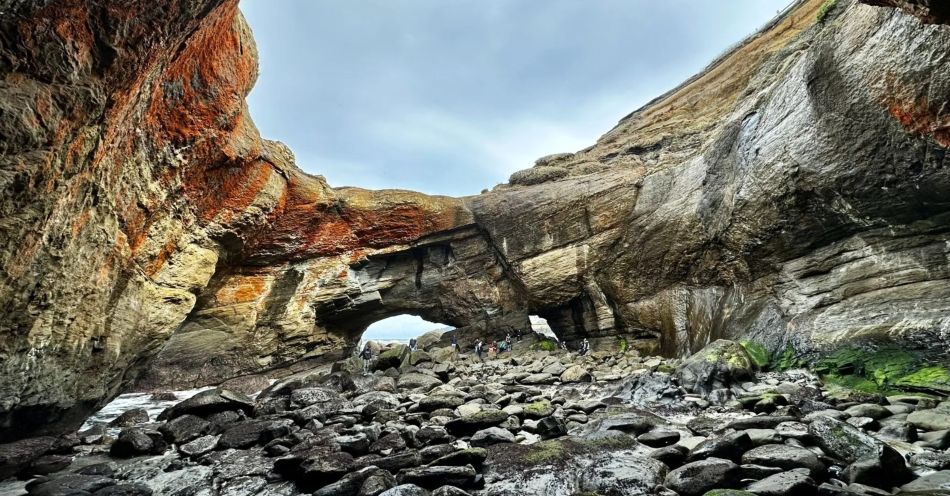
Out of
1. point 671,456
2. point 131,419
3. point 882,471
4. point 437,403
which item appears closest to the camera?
point 882,471

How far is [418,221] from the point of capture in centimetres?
2462

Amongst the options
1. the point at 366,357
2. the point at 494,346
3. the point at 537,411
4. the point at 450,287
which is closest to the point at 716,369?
the point at 537,411

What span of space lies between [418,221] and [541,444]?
18.6m

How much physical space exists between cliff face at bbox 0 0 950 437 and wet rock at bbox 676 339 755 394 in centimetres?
182

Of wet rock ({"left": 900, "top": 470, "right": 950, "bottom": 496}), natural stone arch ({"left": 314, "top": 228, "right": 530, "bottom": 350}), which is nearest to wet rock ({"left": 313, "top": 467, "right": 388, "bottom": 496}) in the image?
wet rock ({"left": 900, "top": 470, "right": 950, "bottom": 496})

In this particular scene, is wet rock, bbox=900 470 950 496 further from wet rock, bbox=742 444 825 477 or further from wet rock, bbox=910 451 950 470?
wet rock, bbox=742 444 825 477

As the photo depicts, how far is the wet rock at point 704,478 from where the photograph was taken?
4.77m

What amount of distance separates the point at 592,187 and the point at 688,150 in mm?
4860

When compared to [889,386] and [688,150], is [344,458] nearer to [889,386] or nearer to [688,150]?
[889,386]

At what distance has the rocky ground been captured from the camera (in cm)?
504

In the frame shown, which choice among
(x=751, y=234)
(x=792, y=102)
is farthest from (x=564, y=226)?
(x=792, y=102)

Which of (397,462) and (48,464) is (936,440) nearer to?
(397,462)

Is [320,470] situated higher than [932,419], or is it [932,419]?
[320,470]

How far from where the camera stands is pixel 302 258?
2198 cm
